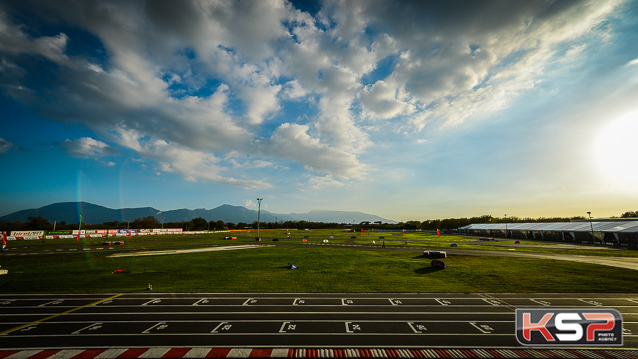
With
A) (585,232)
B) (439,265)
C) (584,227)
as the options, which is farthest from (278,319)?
(584,227)

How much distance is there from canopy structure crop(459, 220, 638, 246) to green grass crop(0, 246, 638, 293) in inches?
2056

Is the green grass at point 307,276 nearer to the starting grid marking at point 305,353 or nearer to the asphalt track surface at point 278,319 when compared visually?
the asphalt track surface at point 278,319

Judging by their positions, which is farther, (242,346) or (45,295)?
(45,295)

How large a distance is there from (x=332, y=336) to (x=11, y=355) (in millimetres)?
16569

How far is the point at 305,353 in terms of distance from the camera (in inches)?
476

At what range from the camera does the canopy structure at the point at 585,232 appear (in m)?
63.6

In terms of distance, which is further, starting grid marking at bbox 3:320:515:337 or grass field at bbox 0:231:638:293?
grass field at bbox 0:231:638:293

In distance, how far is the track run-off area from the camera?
492 inches

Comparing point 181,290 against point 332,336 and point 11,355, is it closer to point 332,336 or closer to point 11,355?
point 11,355

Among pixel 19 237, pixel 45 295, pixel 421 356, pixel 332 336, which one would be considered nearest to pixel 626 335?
pixel 421 356

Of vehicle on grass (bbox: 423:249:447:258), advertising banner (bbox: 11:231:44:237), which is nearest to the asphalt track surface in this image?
vehicle on grass (bbox: 423:249:447:258)

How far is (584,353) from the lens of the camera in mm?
12430
